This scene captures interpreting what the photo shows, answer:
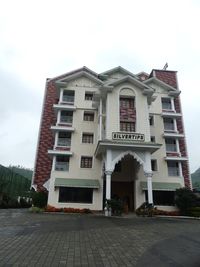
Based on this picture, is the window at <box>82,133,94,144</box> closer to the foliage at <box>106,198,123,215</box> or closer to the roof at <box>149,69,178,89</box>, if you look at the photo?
the foliage at <box>106,198,123,215</box>

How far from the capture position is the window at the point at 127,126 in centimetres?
2152

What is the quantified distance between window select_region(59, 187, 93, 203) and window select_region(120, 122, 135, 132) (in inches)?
285

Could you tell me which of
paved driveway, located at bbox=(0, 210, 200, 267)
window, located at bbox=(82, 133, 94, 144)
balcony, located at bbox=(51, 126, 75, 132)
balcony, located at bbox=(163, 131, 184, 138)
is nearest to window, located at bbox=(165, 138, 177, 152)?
balcony, located at bbox=(163, 131, 184, 138)

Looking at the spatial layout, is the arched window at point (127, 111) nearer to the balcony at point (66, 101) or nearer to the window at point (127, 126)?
the window at point (127, 126)

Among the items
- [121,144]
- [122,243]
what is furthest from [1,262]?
[121,144]

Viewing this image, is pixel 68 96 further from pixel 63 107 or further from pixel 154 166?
pixel 154 166

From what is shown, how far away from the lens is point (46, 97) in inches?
1166

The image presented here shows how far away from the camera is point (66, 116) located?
87.1 ft

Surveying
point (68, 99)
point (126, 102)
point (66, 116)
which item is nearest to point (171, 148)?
point (126, 102)

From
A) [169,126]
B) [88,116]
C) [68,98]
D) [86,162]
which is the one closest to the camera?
[86,162]

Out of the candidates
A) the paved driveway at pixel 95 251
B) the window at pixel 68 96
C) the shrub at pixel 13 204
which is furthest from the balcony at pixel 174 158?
the shrub at pixel 13 204

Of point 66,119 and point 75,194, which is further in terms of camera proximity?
point 66,119

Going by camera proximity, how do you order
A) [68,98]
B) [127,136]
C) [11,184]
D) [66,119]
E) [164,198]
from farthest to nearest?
1. [11,184]
2. [68,98]
3. [66,119]
4. [164,198]
5. [127,136]

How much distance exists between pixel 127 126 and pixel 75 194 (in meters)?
8.88
